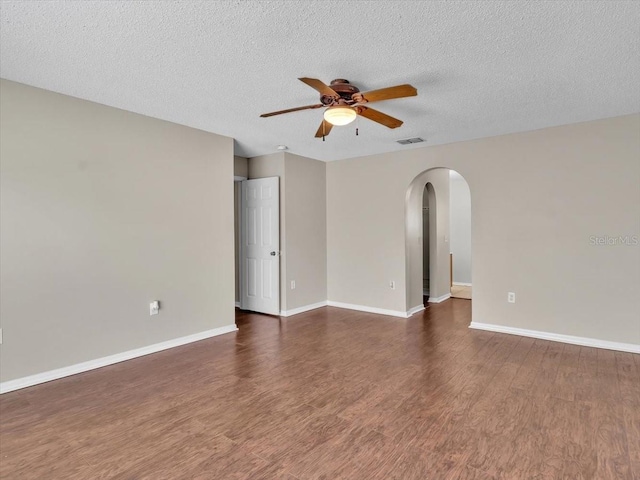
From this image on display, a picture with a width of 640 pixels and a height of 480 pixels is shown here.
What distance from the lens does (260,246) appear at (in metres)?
5.57

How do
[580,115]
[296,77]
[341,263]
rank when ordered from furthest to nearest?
[341,263]
[580,115]
[296,77]

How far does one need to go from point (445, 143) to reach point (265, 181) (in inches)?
104

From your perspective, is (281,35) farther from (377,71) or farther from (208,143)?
(208,143)

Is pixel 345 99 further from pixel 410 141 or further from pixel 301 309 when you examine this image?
pixel 301 309

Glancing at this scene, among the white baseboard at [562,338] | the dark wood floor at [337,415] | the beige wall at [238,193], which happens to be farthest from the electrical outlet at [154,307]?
the white baseboard at [562,338]

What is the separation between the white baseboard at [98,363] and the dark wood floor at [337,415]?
0.10 metres

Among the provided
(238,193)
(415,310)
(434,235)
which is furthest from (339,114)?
(434,235)

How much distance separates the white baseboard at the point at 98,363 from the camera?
113 inches

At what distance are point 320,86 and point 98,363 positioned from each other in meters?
3.15

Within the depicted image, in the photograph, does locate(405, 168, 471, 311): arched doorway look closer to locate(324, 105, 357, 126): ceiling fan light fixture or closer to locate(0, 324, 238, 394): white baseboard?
locate(324, 105, 357, 126): ceiling fan light fixture

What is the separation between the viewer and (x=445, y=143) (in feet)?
15.8

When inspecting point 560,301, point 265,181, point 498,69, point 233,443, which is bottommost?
point 233,443

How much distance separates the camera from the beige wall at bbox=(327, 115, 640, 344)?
3.73m

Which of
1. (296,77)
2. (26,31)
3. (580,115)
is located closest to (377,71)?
(296,77)
